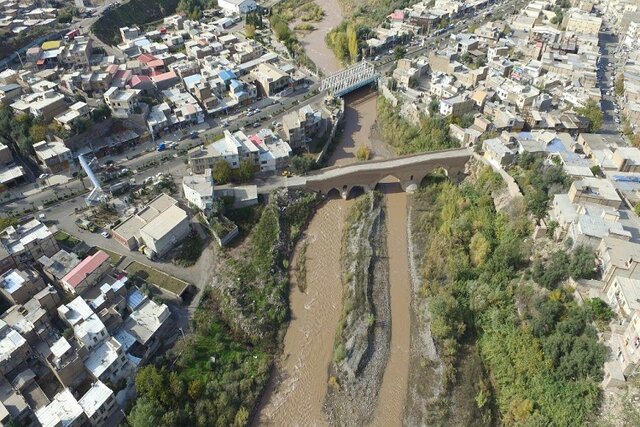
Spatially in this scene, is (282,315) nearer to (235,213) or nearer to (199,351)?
(199,351)

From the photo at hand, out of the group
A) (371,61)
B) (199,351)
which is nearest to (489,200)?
(199,351)

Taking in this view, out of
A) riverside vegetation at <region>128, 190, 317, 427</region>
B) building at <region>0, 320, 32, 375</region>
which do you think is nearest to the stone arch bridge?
riverside vegetation at <region>128, 190, 317, 427</region>

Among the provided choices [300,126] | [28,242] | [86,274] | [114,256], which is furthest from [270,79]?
[86,274]

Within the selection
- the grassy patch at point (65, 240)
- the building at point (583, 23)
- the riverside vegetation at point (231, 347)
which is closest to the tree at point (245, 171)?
the riverside vegetation at point (231, 347)

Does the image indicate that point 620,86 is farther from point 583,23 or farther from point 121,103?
point 121,103

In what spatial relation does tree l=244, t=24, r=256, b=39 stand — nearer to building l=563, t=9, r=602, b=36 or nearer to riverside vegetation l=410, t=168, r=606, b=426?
riverside vegetation l=410, t=168, r=606, b=426

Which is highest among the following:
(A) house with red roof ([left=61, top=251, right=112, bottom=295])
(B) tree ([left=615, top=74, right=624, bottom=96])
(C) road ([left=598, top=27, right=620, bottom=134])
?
(A) house with red roof ([left=61, top=251, right=112, bottom=295])
